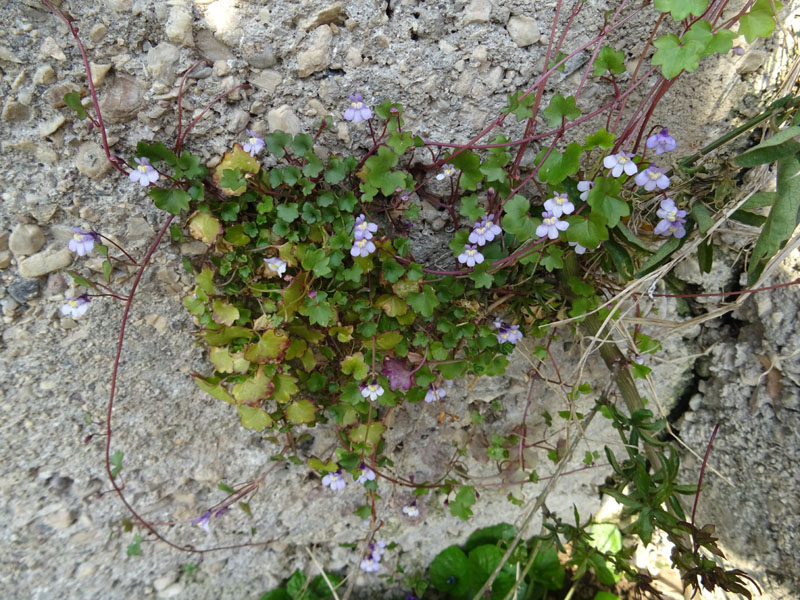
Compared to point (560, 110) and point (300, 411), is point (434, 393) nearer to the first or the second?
point (300, 411)

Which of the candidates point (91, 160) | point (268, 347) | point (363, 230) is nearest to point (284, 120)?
point (363, 230)

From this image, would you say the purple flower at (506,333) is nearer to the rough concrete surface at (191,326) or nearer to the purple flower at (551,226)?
the rough concrete surface at (191,326)

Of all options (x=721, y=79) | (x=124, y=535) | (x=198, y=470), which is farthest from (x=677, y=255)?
(x=124, y=535)

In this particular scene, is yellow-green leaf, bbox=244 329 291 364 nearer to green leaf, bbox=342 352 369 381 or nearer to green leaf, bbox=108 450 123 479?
green leaf, bbox=342 352 369 381

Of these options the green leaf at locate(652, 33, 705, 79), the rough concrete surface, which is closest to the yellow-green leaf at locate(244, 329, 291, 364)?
the rough concrete surface

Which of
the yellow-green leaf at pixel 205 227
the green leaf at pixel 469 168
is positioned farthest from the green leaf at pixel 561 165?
the yellow-green leaf at pixel 205 227

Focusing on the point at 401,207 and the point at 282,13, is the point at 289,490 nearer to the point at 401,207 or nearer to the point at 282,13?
the point at 401,207
